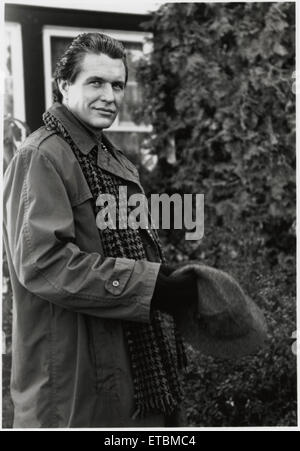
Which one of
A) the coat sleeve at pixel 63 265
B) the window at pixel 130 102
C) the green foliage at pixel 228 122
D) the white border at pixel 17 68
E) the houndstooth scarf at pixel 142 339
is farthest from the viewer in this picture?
the window at pixel 130 102

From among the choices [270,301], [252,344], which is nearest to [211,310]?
[252,344]

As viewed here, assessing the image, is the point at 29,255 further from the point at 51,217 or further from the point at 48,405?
the point at 48,405

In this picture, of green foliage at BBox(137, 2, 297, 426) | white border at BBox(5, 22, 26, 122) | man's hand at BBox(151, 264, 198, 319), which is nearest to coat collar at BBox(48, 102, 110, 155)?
man's hand at BBox(151, 264, 198, 319)

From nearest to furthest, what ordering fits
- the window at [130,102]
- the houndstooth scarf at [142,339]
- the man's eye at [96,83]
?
the houndstooth scarf at [142,339]
the man's eye at [96,83]
the window at [130,102]

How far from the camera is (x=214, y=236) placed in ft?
17.8

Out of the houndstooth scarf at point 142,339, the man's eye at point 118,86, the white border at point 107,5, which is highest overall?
the white border at point 107,5

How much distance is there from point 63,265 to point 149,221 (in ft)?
1.93

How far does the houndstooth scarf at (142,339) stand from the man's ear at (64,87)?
95 millimetres

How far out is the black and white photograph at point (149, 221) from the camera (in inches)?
80.1

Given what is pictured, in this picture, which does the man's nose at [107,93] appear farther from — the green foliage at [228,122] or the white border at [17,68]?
the white border at [17,68]

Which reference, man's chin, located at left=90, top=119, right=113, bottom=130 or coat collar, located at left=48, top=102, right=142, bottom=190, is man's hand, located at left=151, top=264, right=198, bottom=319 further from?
man's chin, located at left=90, top=119, right=113, bottom=130

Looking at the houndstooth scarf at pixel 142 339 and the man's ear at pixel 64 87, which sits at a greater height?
the man's ear at pixel 64 87

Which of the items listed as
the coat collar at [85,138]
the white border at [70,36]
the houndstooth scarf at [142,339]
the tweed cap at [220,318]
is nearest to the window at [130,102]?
the white border at [70,36]

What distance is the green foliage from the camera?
5.56 metres
